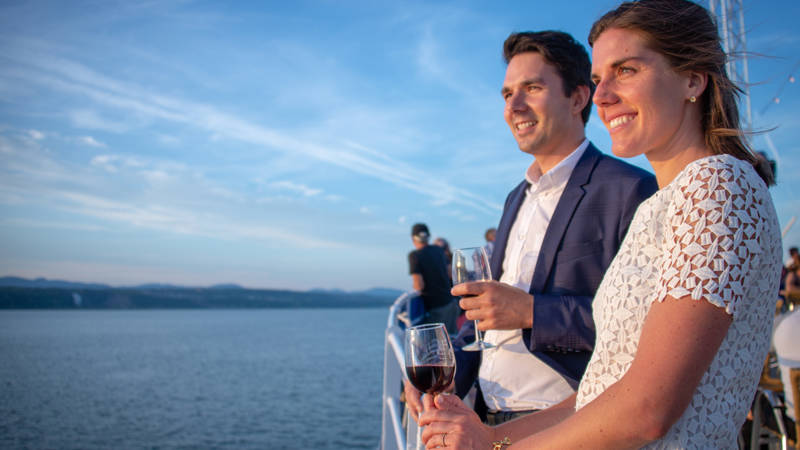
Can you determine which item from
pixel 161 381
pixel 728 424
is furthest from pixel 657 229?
pixel 161 381

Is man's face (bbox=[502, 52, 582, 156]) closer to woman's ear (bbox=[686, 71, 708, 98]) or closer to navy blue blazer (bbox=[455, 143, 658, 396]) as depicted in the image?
navy blue blazer (bbox=[455, 143, 658, 396])

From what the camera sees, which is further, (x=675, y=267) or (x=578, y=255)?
(x=578, y=255)

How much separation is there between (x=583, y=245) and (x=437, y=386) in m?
0.80

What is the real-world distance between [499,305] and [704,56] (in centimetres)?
103

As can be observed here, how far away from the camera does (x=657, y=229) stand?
1241 millimetres

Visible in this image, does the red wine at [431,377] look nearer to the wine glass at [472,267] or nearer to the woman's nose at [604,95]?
the wine glass at [472,267]

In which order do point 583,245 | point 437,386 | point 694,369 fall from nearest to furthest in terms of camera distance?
point 694,369 → point 437,386 → point 583,245

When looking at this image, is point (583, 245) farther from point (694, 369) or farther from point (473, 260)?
point (694, 369)

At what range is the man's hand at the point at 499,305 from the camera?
1.95 meters

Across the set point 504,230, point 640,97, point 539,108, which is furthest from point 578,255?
point 640,97

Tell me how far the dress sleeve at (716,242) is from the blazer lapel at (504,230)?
1.42 m

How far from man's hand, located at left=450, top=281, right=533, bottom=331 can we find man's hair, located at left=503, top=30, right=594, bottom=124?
999mm

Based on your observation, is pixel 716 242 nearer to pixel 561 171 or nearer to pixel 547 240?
pixel 547 240

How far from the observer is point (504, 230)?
259 centimetres
